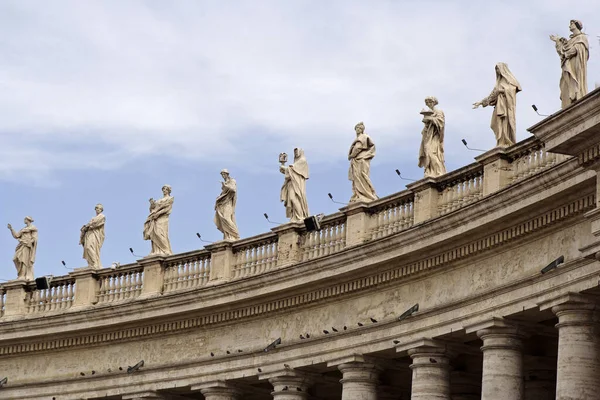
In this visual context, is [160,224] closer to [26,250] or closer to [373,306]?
[26,250]

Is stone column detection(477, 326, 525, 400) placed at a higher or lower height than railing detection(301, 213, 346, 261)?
lower

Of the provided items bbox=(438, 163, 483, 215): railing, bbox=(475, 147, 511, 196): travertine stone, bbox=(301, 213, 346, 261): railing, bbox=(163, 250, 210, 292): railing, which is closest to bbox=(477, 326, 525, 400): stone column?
bbox=(475, 147, 511, 196): travertine stone

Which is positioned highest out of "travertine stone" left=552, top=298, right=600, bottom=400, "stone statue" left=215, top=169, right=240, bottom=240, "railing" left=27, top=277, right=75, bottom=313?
"stone statue" left=215, top=169, right=240, bottom=240

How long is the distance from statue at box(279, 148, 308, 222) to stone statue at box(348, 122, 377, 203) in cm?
331

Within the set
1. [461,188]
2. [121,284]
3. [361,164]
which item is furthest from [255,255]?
[461,188]

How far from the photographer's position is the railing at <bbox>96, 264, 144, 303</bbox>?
68.4 metres

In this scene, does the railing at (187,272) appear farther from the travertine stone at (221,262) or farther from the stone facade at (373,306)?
the travertine stone at (221,262)

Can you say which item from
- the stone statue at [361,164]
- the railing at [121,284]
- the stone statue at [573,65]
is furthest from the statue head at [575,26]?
the railing at [121,284]

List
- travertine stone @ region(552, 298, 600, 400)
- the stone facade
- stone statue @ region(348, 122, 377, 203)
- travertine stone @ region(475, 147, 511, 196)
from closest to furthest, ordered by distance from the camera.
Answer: travertine stone @ region(552, 298, 600, 400)
the stone facade
travertine stone @ region(475, 147, 511, 196)
stone statue @ region(348, 122, 377, 203)

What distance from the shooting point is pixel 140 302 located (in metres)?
65.7

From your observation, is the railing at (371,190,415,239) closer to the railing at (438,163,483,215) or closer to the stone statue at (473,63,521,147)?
the railing at (438,163,483,215)

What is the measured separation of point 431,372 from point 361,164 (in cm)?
927

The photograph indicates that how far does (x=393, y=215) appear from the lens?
5753 cm

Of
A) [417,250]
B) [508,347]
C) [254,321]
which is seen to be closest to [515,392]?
[508,347]
